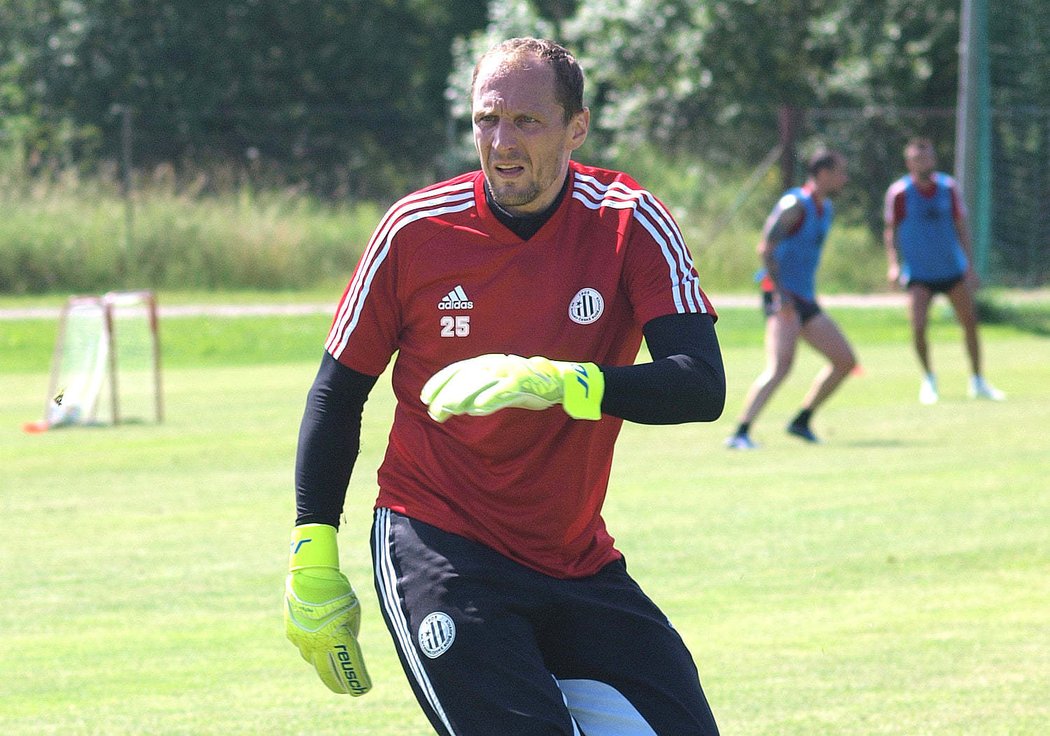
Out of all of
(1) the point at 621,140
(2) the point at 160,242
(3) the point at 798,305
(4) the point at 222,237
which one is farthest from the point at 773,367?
(1) the point at 621,140

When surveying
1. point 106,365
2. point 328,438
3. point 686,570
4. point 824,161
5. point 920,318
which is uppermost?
point 328,438

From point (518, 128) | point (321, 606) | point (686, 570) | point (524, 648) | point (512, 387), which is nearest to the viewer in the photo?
point (512, 387)

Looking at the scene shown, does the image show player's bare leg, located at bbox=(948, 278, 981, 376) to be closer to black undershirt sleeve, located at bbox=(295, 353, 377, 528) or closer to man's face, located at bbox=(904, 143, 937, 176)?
man's face, located at bbox=(904, 143, 937, 176)

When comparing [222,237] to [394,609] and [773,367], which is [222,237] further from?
[394,609]

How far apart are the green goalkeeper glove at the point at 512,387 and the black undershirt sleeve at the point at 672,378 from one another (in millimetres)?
74

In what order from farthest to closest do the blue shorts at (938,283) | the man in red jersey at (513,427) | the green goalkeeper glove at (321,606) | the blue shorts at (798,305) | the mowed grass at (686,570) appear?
the blue shorts at (938,283) → the blue shorts at (798,305) → the mowed grass at (686,570) → the green goalkeeper glove at (321,606) → the man in red jersey at (513,427)

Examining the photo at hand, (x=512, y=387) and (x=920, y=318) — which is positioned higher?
(x=512, y=387)

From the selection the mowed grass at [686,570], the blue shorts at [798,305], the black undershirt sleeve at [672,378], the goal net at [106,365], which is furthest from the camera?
the goal net at [106,365]

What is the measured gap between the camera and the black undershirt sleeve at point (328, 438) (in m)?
4.13

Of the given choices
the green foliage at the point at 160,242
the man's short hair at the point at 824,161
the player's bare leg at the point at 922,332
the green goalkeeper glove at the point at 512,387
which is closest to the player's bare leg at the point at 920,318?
the player's bare leg at the point at 922,332

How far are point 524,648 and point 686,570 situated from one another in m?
4.78

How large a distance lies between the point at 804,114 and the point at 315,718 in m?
24.5

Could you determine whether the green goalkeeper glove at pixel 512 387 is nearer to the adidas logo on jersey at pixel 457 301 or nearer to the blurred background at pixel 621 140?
the adidas logo on jersey at pixel 457 301

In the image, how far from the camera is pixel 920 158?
16.0 meters
